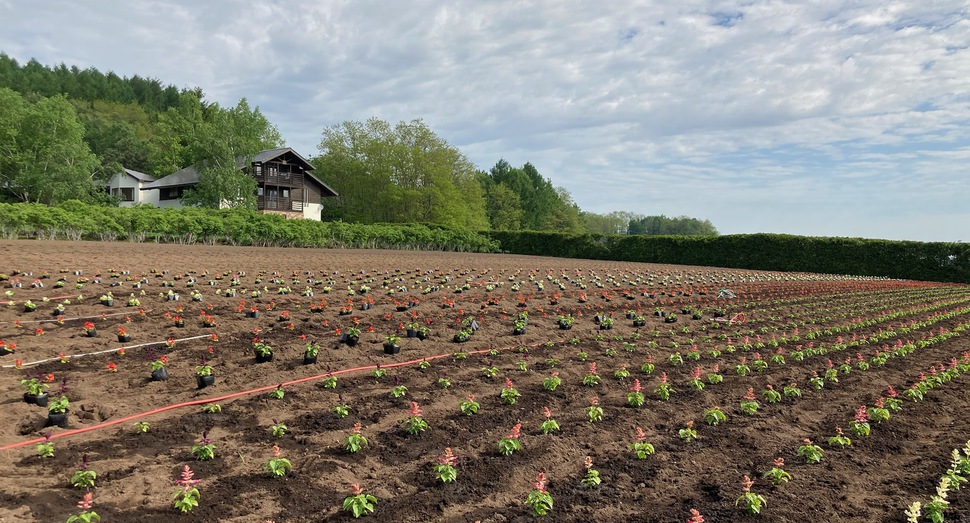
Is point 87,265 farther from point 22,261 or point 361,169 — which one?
point 361,169

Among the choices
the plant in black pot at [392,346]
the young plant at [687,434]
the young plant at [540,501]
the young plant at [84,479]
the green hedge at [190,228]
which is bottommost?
the young plant at [84,479]

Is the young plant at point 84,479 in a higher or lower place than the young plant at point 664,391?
lower

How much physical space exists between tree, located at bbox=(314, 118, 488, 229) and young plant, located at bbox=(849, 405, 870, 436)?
183ft

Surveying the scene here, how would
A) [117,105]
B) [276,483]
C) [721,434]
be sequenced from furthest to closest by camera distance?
[117,105] → [721,434] → [276,483]

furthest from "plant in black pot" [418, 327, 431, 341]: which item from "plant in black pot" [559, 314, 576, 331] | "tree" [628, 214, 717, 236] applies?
"tree" [628, 214, 717, 236]

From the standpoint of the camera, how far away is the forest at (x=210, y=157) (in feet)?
160

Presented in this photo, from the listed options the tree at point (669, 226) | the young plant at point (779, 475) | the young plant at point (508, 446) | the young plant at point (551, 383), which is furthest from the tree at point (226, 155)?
the tree at point (669, 226)

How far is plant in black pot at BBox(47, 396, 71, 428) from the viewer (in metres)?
5.48

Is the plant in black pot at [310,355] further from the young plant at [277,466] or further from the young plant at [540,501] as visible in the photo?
the young plant at [540,501]

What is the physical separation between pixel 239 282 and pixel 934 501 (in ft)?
A: 49.3

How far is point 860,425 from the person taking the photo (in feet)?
19.1

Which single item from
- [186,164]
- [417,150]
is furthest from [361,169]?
[186,164]

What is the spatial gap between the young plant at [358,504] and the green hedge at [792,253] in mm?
35877

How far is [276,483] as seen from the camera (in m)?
4.49
